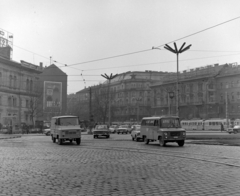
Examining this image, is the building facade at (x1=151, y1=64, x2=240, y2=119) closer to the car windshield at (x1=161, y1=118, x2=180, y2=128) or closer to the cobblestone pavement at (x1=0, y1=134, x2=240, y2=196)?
the car windshield at (x1=161, y1=118, x2=180, y2=128)

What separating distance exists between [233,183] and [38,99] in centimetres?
7454

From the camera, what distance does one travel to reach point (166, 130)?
74.4 ft

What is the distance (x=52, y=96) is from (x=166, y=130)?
7148 cm

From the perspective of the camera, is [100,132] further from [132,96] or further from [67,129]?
[132,96]

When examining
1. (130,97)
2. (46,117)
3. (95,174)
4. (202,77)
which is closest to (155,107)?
(130,97)

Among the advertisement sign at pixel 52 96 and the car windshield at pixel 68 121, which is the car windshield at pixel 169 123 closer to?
the car windshield at pixel 68 121

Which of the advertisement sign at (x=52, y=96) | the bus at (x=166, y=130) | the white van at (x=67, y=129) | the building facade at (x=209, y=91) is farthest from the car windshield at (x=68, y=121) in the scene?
the advertisement sign at (x=52, y=96)

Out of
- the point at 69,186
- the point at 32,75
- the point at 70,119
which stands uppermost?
the point at 32,75

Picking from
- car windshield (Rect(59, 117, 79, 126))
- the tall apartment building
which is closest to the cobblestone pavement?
car windshield (Rect(59, 117, 79, 126))

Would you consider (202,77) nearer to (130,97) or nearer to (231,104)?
(231,104)

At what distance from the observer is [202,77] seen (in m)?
89.4

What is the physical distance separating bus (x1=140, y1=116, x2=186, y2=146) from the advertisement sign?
222ft

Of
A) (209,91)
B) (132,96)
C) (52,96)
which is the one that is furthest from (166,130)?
(132,96)

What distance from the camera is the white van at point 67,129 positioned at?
83.3 ft
